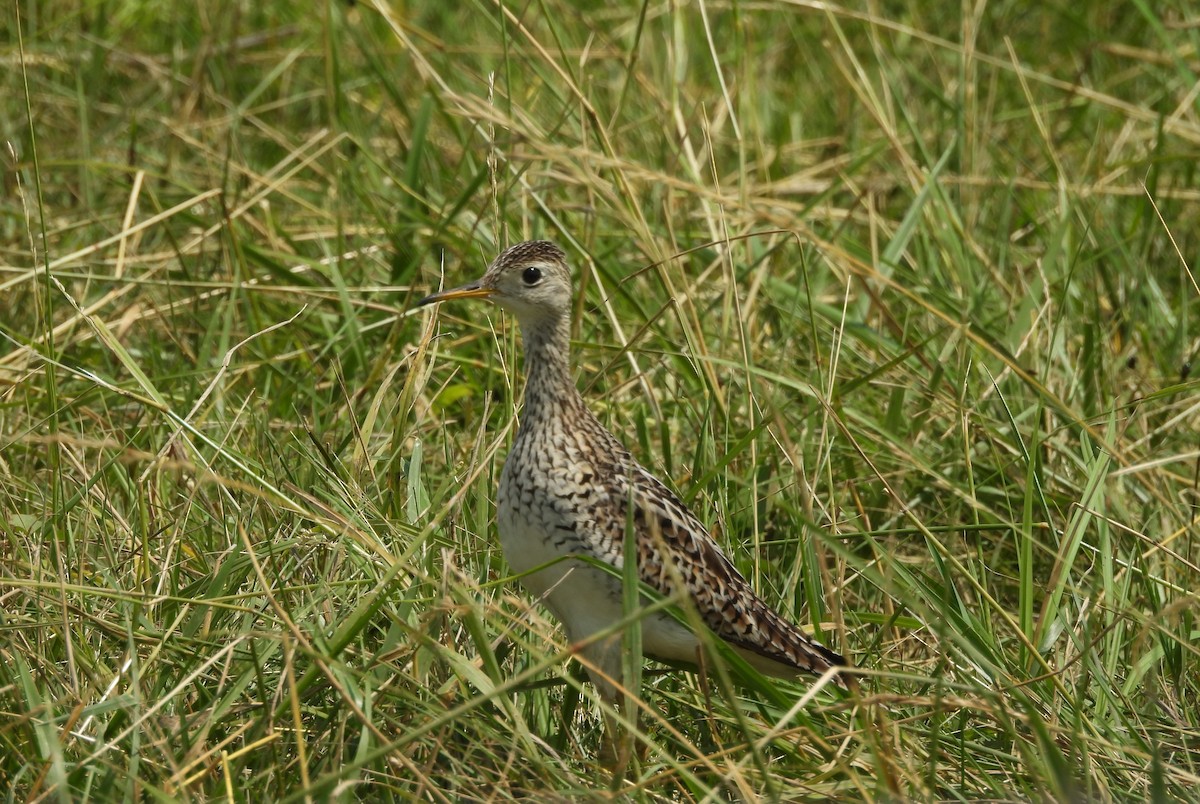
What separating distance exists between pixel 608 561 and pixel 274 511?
3.21ft

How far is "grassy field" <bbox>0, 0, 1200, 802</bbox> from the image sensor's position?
12.1 ft

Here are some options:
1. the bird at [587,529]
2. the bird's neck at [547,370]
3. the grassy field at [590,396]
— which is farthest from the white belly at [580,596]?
the bird's neck at [547,370]

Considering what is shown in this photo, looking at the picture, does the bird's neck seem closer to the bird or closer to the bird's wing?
the bird

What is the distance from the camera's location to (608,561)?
13.5 feet

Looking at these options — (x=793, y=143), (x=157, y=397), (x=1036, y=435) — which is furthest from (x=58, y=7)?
(x=1036, y=435)

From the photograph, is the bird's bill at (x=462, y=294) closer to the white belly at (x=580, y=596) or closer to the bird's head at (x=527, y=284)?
the bird's head at (x=527, y=284)

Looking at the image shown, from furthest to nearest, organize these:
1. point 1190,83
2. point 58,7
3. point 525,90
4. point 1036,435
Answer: point 58,7 < point 525,90 < point 1190,83 < point 1036,435

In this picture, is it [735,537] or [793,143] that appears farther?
[793,143]

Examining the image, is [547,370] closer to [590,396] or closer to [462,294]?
[462,294]

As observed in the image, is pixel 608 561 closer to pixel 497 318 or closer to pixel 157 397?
pixel 157 397

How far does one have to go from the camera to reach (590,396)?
5848 mm

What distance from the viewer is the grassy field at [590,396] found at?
3.70 metres

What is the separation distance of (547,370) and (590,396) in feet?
4.61

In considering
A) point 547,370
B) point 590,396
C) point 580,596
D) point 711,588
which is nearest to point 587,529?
point 580,596
